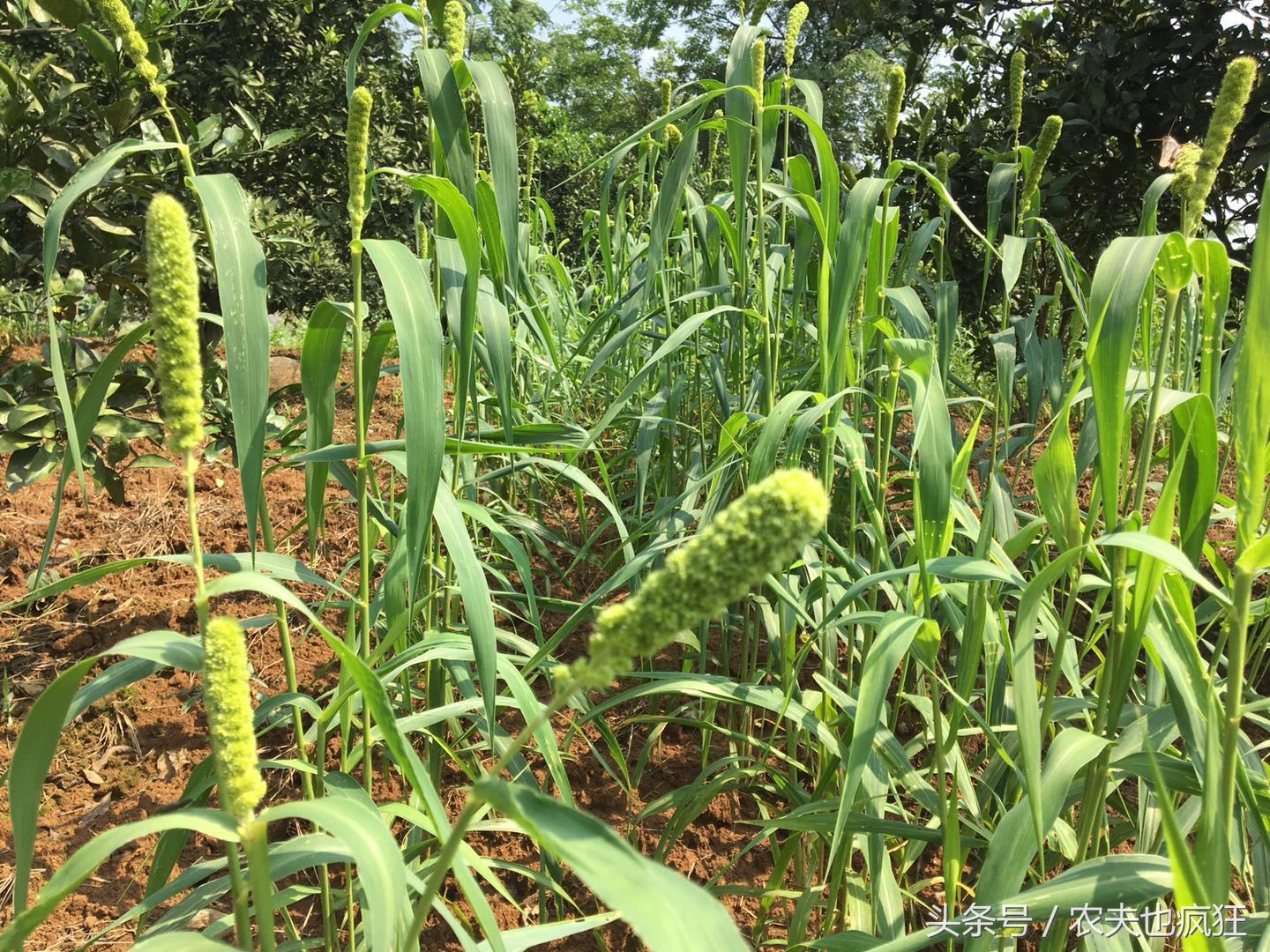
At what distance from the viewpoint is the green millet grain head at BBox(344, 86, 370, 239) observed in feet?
2.72

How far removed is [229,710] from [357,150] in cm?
55

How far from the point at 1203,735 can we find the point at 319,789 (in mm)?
1000

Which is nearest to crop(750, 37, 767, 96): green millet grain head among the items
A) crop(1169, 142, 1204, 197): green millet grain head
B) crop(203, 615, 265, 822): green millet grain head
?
crop(1169, 142, 1204, 197): green millet grain head

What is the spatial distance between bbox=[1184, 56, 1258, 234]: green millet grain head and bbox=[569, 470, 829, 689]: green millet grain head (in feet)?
2.57

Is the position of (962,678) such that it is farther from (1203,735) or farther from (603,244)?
(603,244)

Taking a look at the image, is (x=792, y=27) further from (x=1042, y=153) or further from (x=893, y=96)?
(x=1042, y=153)

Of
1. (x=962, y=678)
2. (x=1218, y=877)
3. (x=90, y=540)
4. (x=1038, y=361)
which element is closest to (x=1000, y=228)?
(x=1038, y=361)

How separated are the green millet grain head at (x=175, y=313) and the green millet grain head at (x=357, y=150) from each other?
295mm

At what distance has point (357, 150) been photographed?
830 mm

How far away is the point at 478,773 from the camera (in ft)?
4.53

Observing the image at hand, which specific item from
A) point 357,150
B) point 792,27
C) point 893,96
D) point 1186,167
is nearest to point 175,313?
point 357,150

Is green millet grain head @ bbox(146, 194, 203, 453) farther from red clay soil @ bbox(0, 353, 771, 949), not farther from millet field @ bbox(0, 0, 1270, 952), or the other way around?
red clay soil @ bbox(0, 353, 771, 949)

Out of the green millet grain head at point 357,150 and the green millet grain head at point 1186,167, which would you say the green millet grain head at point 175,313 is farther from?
the green millet grain head at point 1186,167

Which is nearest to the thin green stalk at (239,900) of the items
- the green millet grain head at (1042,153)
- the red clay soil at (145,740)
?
the red clay soil at (145,740)
